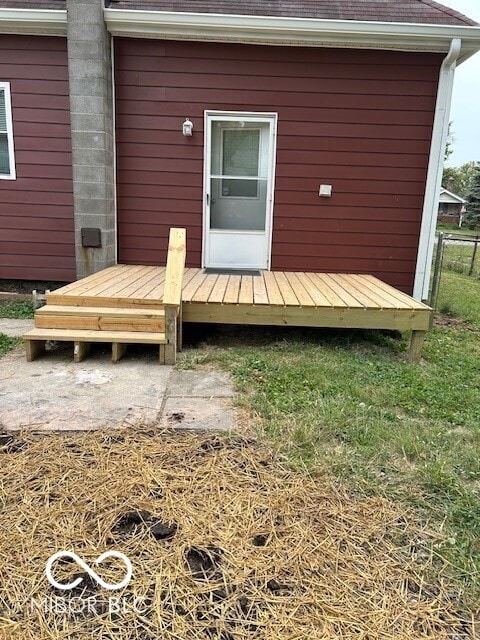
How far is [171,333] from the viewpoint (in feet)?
11.0

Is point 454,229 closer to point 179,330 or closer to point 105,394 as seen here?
point 179,330

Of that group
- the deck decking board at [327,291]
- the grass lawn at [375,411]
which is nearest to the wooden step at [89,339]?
the grass lawn at [375,411]

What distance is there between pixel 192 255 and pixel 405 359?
2717 mm

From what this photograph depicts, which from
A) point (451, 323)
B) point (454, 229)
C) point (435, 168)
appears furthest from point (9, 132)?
point (454, 229)

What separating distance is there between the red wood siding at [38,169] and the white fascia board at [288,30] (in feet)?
2.93

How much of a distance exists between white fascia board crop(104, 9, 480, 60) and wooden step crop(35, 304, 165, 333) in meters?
3.11

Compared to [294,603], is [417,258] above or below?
above

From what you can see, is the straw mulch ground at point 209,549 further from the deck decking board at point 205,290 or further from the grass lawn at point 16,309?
the grass lawn at point 16,309

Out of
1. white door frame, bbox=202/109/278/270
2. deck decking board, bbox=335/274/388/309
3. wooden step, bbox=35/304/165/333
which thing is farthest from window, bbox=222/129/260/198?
wooden step, bbox=35/304/165/333

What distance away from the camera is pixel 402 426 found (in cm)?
250

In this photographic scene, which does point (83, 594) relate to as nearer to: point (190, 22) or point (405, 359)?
point (405, 359)

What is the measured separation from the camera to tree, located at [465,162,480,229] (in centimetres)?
2925

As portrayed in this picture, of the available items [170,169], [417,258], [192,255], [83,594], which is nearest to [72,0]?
[170,169]

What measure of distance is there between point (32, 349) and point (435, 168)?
4486 millimetres
